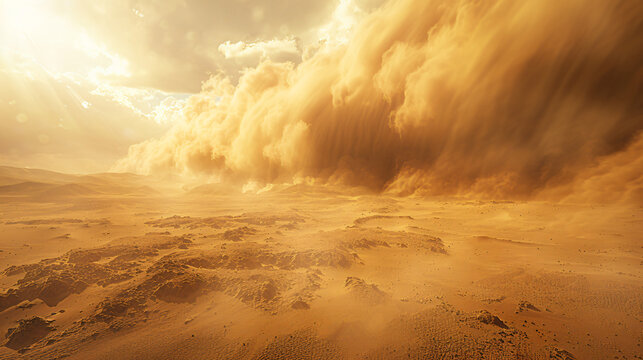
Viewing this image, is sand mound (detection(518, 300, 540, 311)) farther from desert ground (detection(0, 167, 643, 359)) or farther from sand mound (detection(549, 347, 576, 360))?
sand mound (detection(549, 347, 576, 360))

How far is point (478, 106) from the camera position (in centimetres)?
2181

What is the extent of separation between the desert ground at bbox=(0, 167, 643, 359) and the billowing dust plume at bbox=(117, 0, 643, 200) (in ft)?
26.5

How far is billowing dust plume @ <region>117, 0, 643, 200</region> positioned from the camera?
1681 centimetres

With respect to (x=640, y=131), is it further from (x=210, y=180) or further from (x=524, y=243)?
(x=210, y=180)

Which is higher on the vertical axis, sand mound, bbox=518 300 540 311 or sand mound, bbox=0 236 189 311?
sand mound, bbox=0 236 189 311

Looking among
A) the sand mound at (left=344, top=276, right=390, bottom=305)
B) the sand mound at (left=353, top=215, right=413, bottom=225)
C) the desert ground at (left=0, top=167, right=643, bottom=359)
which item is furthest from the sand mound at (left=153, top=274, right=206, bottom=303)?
the sand mound at (left=353, top=215, right=413, bottom=225)

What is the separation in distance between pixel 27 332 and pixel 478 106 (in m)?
26.5

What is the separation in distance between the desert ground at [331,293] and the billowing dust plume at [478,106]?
8086 millimetres

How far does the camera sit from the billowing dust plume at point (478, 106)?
16812 mm

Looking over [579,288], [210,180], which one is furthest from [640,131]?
[210,180]

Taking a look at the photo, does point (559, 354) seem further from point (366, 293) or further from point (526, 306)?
point (366, 293)

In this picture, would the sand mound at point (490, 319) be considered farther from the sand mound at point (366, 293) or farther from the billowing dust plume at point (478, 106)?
the billowing dust plume at point (478, 106)

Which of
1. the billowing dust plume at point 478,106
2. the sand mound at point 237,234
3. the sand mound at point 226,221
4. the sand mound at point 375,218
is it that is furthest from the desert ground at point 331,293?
the billowing dust plume at point 478,106

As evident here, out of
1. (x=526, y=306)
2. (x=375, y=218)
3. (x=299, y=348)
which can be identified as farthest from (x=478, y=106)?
(x=299, y=348)
